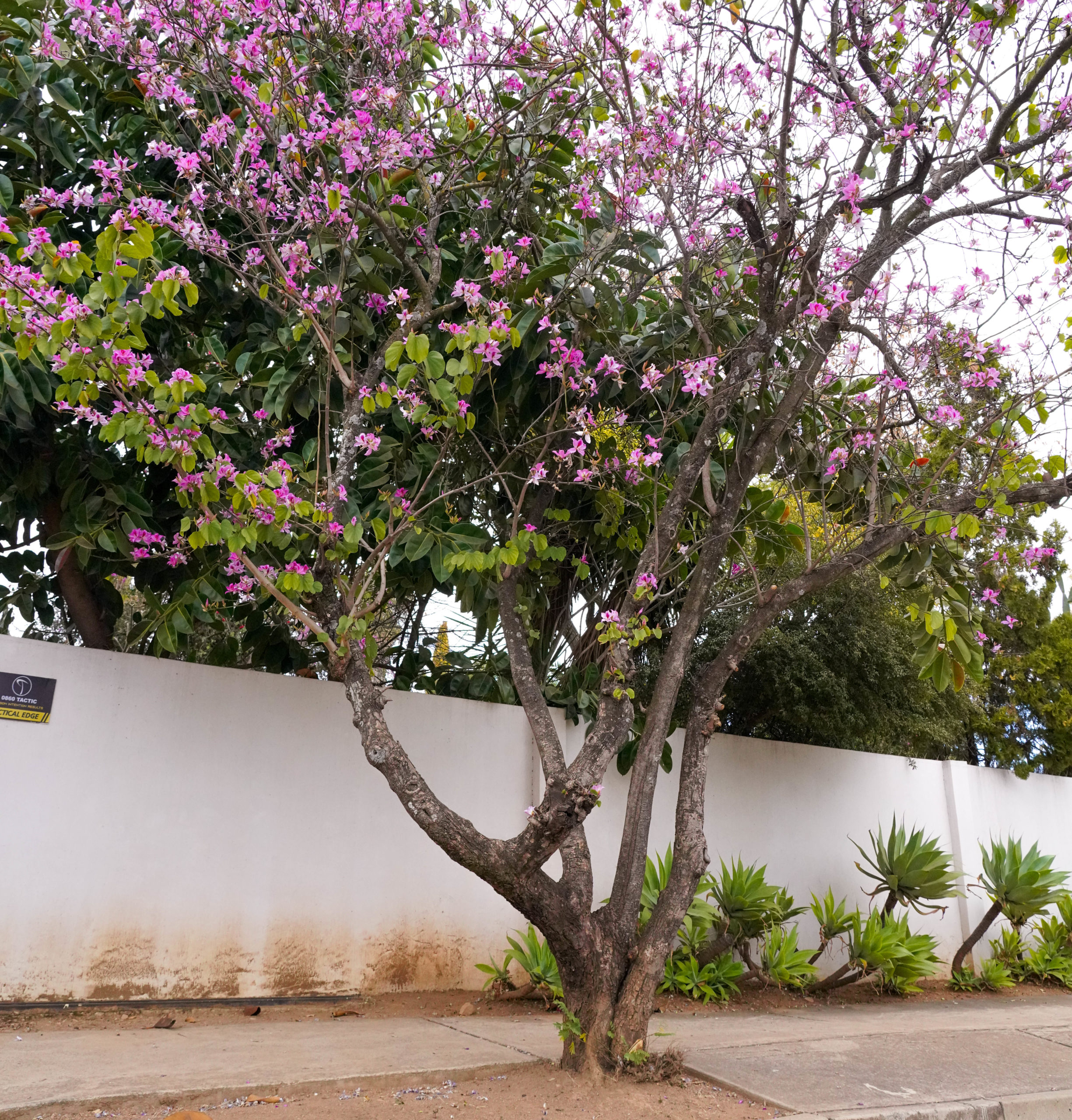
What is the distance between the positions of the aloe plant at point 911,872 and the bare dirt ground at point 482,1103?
12.1ft

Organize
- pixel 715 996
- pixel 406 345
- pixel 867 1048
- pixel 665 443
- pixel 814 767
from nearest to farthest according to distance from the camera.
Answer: pixel 406 345 → pixel 867 1048 → pixel 665 443 → pixel 715 996 → pixel 814 767

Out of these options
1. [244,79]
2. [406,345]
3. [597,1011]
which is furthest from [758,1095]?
[244,79]

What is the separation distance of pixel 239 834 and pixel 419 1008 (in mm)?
1613

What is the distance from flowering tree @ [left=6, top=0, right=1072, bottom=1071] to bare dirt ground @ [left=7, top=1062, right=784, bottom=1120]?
0.80ft

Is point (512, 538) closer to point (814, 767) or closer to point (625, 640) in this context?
point (625, 640)

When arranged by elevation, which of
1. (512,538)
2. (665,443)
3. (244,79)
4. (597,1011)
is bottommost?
(597,1011)

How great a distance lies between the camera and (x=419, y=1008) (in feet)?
20.0

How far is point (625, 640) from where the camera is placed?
15.3ft

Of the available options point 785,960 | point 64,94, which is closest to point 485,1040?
point 785,960

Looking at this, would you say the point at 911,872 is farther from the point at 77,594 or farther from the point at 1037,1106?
the point at 77,594

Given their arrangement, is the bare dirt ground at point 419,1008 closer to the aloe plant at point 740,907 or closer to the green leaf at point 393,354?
the aloe plant at point 740,907

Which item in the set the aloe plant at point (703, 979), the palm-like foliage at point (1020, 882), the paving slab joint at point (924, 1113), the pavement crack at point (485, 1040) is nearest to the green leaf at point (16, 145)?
the pavement crack at point (485, 1040)

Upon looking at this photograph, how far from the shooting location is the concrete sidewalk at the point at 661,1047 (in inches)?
162

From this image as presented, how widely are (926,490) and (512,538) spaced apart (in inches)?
91.1
